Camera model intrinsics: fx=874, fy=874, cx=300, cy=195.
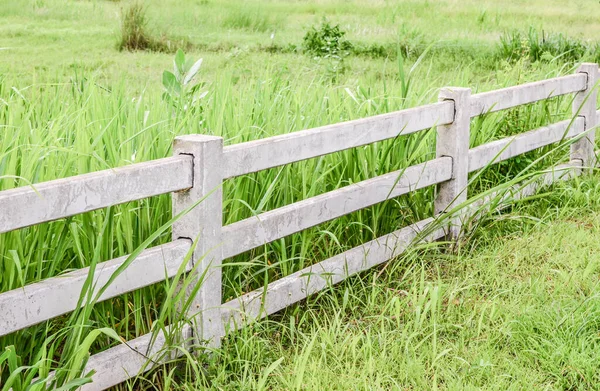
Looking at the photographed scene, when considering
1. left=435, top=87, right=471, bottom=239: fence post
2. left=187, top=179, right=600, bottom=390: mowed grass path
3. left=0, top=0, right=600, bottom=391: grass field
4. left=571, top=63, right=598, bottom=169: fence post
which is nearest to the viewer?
left=0, top=0, right=600, bottom=391: grass field

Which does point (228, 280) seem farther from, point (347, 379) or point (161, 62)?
point (161, 62)

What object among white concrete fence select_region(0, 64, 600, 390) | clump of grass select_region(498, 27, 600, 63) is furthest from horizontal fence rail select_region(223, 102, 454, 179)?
clump of grass select_region(498, 27, 600, 63)

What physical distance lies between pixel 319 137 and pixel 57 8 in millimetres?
13646

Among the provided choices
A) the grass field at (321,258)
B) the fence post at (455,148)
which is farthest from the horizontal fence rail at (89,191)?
the fence post at (455,148)

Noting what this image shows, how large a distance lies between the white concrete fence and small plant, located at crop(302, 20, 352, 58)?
6.98 m

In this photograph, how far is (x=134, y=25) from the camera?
1277cm

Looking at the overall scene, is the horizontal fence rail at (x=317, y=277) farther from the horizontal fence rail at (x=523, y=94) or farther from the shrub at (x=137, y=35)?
Result: the shrub at (x=137, y=35)

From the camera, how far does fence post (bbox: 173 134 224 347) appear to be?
303 centimetres

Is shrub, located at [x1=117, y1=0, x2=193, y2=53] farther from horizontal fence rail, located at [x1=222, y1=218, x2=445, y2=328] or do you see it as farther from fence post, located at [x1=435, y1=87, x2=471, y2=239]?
horizontal fence rail, located at [x1=222, y1=218, x2=445, y2=328]

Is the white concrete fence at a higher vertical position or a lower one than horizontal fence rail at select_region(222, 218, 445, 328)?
higher

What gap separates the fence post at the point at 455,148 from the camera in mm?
4562

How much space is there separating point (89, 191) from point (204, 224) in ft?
1.68

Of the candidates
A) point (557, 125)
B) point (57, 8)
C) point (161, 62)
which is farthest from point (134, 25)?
point (557, 125)

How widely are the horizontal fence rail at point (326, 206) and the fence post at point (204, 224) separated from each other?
0.38 feet
